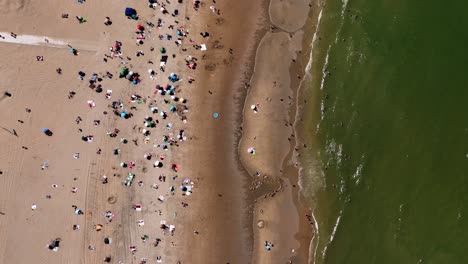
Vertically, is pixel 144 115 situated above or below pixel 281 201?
above

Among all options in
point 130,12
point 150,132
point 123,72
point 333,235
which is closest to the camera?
point 123,72

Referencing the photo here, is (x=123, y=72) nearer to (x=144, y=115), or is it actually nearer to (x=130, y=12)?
(x=144, y=115)

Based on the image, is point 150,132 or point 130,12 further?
point 150,132

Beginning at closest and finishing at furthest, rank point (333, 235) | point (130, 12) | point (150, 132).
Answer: point (130, 12) → point (150, 132) → point (333, 235)

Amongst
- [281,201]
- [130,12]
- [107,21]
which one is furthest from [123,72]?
[281,201]

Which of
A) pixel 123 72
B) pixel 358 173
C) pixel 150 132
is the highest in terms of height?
pixel 123 72

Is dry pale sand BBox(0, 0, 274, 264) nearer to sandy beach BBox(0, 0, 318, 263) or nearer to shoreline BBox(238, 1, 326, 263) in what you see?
sandy beach BBox(0, 0, 318, 263)

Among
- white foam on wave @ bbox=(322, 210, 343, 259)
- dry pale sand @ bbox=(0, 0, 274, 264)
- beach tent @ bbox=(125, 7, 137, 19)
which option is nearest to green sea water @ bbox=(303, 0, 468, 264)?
white foam on wave @ bbox=(322, 210, 343, 259)

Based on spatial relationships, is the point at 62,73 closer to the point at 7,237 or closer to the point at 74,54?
the point at 74,54

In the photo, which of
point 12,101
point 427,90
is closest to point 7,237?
point 12,101
